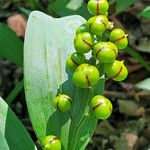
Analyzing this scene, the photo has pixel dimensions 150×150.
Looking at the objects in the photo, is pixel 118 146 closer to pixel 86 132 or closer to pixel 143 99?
pixel 143 99

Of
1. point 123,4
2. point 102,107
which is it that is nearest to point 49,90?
point 102,107

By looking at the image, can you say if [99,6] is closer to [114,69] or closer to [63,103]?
[114,69]

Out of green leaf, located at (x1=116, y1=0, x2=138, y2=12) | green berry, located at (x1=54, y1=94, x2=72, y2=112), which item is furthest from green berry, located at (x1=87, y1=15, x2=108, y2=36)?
green leaf, located at (x1=116, y1=0, x2=138, y2=12)

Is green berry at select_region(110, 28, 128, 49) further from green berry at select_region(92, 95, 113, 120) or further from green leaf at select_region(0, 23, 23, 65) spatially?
green leaf at select_region(0, 23, 23, 65)

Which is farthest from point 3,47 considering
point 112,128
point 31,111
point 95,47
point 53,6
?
point 95,47

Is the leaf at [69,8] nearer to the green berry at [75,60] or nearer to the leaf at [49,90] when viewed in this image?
the leaf at [49,90]

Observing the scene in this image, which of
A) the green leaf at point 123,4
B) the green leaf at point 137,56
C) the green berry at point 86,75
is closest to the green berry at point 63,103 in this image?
the green berry at point 86,75

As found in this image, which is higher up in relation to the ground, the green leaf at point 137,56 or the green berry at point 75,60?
the green berry at point 75,60
